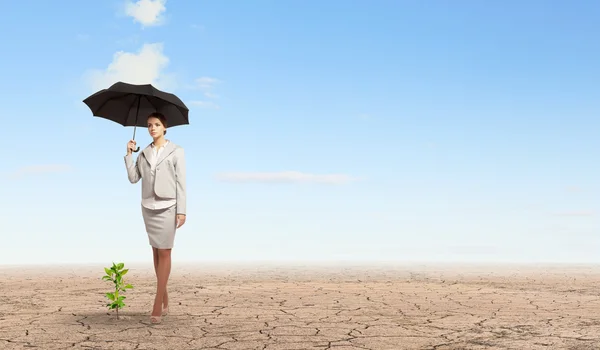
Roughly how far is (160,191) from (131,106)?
1157 millimetres

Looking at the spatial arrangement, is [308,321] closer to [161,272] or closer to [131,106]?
[161,272]

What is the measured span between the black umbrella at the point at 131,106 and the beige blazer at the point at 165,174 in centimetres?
47

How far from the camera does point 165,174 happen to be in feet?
18.1

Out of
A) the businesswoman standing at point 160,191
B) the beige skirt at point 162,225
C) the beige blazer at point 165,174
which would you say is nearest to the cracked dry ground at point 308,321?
the businesswoman standing at point 160,191

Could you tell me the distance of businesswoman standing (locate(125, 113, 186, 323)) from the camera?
18.1ft

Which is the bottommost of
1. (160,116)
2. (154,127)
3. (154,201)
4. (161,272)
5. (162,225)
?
(161,272)

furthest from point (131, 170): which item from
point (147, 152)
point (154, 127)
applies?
point (154, 127)

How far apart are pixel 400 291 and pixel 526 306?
232 cm

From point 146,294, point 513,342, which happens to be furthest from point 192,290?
point 513,342

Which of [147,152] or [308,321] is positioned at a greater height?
[147,152]

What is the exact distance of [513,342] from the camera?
5.07 m

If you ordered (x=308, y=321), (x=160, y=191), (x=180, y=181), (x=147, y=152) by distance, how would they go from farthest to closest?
(x=308, y=321) < (x=147, y=152) < (x=180, y=181) < (x=160, y=191)

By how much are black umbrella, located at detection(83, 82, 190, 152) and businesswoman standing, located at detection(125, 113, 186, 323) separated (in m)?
0.29

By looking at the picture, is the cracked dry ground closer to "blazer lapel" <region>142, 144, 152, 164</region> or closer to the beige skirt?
the beige skirt
